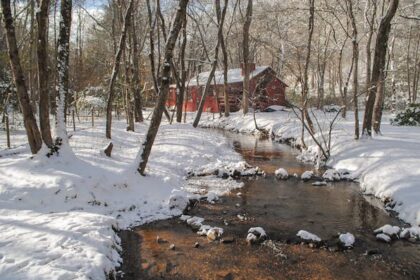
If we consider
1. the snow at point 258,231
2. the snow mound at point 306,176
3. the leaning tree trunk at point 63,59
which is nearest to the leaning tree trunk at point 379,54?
the snow mound at point 306,176

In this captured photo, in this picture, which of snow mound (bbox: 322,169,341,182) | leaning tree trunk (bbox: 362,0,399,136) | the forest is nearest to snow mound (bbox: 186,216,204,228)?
the forest

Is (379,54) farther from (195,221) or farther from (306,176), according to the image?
(195,221)

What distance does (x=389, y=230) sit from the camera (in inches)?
287

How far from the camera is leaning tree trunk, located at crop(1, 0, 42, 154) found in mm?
8258

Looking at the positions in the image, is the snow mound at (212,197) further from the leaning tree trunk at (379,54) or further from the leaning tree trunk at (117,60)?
the leaning tree trunk at (117,60)

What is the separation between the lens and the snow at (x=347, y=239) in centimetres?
682

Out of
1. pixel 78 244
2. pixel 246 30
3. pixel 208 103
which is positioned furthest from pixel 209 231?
pixel 208 103

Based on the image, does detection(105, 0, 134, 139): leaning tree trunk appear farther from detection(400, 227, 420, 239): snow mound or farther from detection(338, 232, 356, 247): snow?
detection(400, 227, 420, 239): snow mound

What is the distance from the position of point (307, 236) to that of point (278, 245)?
638 mm

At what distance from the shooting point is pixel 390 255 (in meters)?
6.51

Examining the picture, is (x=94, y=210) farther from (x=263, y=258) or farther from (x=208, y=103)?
(x=208, y=103)

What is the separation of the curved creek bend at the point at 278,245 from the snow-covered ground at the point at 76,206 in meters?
0.53

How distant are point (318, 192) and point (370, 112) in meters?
5.18

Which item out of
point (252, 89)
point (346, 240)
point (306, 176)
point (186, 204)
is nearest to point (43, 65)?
point (186, 204)
